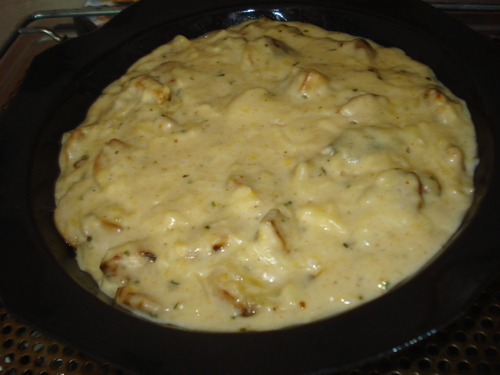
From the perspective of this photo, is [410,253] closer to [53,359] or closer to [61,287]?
[61,287]

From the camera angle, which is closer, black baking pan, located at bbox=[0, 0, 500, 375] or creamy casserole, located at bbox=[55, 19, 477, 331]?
black baking pan, located at bbox=[0, 0, 500, 375]

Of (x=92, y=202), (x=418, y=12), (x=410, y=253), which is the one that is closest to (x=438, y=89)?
(x=418, y=12)

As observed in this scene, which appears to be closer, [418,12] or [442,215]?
[442,215]

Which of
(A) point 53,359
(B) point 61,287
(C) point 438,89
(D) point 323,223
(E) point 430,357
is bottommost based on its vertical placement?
(A) point 53,359

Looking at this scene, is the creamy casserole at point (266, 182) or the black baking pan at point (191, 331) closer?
the black baking pan at point (191, 331)
